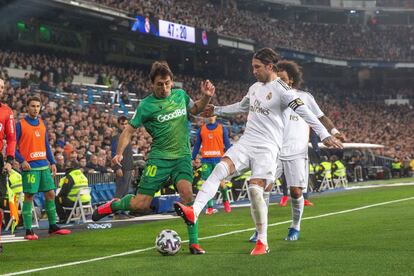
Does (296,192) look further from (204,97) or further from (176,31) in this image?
(176,31)

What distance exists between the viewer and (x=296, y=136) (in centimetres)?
1084

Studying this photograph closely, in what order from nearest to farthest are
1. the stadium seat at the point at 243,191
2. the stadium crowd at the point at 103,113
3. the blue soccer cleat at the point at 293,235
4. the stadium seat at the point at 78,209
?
Answer: the blue soccer cleat at the point at 293,235
the stadium seat at the point at 78,209
the stadium crowd at the point at 103,113
the stadium seat at the point at 243,191

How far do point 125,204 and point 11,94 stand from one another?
16.7 meters

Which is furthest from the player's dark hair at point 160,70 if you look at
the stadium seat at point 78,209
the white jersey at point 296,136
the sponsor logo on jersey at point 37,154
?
the stadium seat at point 78,209

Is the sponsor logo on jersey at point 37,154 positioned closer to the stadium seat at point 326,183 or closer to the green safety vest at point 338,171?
the stadium seat at point 326,183

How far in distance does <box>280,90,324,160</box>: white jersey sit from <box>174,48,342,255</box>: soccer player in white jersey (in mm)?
1528

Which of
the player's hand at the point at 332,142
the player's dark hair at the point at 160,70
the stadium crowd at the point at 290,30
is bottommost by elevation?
the player's hand at the point at 332,142

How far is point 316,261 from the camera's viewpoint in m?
7.16

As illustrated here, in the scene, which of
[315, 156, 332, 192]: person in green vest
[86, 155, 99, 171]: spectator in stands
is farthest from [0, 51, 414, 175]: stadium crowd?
[315, 156, 332, 192]: person in green vest

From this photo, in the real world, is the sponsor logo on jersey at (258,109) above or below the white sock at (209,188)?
above

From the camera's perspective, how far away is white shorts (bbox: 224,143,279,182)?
26.9 feet

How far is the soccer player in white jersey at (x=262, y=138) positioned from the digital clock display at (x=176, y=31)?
105 feet

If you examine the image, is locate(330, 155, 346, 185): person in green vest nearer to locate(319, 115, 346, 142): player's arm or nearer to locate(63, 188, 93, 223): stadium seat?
locate(63, 188, 93, 223): stadium seat

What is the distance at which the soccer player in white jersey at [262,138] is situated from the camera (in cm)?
805
